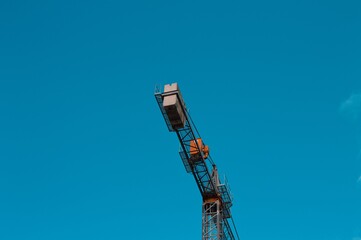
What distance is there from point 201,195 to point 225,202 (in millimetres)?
1762

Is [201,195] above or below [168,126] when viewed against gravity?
below

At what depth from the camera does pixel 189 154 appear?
35.7m

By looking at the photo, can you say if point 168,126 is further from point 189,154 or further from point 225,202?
Answer: point 225,202

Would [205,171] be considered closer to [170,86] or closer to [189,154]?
[189,154]

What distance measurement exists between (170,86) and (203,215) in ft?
30.5

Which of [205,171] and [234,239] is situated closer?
[205,171]

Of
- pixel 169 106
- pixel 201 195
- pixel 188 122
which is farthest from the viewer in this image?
pixel 201 195

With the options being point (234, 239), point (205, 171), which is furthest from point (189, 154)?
point (234, 239)

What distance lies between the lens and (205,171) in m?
36.2

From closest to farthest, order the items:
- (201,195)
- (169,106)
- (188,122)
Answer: (169,106) → (188,122) → (201,195)

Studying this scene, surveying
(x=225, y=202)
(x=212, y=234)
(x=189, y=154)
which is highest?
(x=189, y=154)

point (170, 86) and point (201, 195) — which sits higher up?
point (170, 86)

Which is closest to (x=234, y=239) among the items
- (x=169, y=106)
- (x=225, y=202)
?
(x=225, y=202)

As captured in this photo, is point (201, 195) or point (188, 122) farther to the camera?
point (201, 195)
